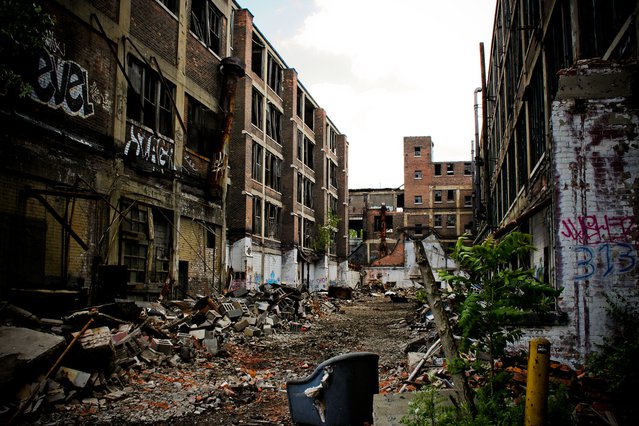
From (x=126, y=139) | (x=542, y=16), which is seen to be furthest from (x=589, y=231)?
(x=126, y=139)

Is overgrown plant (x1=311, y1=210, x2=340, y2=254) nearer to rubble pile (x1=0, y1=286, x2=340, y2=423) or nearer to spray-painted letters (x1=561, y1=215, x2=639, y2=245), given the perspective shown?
rubble pile (x1=0, y1=286, x2=340, y2=423)

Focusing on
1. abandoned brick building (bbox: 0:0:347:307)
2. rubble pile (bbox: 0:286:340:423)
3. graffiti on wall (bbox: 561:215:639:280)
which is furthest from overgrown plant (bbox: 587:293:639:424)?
abandoned brick building (bbox: 0:0:347:307)

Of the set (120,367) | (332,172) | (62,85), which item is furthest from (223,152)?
(332,172)

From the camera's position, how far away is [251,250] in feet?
87.7

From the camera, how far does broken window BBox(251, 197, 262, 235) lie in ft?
93.5

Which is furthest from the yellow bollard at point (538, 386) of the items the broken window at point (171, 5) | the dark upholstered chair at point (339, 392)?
the broken window at point (171, 5)

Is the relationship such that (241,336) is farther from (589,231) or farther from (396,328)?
(589,231)

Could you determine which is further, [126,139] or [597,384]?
[126,139]

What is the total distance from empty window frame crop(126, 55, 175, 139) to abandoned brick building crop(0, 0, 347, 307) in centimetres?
4

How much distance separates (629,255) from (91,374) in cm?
792

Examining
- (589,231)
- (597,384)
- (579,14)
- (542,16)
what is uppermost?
(542,16)

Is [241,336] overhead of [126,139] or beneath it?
beneath

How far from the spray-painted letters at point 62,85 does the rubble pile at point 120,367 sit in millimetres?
4720

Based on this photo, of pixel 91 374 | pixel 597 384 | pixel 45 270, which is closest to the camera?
pixel 597 384
